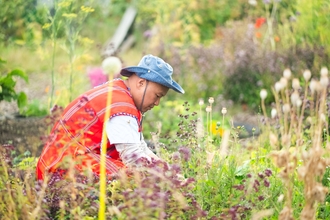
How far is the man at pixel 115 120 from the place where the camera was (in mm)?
3381

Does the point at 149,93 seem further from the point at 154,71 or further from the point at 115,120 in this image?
the point at 115,120

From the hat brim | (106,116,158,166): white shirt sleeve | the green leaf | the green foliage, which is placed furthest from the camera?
the green leaf

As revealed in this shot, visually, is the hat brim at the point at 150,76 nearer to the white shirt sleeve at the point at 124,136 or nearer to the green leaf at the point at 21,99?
the white shirt sleeve at the point at 124,136

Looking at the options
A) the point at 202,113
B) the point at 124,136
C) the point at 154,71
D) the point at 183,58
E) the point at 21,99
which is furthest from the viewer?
the point at 183,58

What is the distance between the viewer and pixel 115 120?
3383 mm

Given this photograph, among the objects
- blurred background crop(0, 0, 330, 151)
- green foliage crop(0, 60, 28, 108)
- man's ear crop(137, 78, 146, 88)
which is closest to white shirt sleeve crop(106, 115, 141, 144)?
man's ear crop(137, 78, 146, 88)

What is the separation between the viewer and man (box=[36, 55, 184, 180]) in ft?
11.1

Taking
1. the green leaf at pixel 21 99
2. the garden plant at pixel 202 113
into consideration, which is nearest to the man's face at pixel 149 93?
the garden plant at pixel 202 113

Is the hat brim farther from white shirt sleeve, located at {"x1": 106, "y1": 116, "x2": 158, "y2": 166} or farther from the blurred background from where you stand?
the blurred background

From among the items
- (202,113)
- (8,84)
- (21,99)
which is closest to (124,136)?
(8,84)

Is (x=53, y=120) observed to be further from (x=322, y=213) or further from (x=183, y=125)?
(x=322, y=213)

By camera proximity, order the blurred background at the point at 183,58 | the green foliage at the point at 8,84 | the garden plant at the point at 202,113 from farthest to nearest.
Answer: the blurred background at the point at 183,58 < the green foliage at the point at 8,84 < the garden plant at the point at 202,113

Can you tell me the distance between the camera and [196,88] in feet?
23.8

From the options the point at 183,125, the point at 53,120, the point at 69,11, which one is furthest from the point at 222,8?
the point at 53,120
